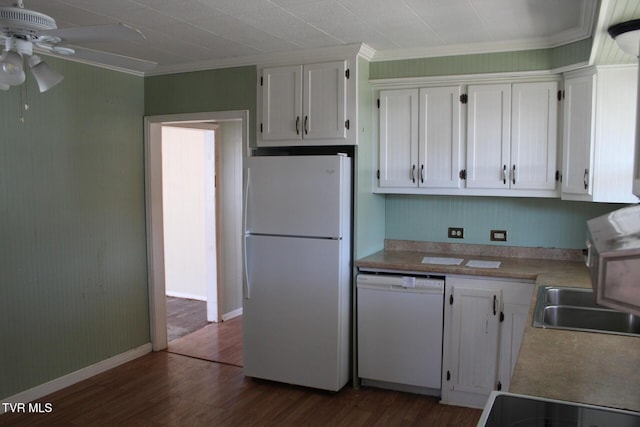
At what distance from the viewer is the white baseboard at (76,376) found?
11.3 ft

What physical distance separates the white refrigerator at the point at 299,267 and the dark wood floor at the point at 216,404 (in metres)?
0.17

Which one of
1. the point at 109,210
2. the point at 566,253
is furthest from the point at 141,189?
the point at 566,253

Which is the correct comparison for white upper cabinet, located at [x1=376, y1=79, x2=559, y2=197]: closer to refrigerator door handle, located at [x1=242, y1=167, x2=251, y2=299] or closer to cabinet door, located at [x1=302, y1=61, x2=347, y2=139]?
cabinet door, located at [x1=302, y1=61, x2=347, y2=139]

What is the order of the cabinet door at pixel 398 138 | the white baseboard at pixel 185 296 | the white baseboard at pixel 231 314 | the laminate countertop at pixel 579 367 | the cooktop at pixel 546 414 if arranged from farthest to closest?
1. the white baseboard at pixel 185 296
2. the white baseboard at pixel 231 314
3. the cabinet door at pixel 398 138
4. the laminate countertop at pixel 579 367
5. the cooktop at pixel 546 414

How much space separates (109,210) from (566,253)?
335 cm

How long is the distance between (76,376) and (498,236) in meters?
3.20

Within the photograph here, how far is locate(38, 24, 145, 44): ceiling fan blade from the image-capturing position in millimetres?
1866

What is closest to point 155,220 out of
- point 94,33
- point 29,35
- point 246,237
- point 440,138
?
point 246,237

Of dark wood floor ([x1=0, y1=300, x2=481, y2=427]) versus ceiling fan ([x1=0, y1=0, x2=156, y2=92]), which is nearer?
ceiling fan ([x1=0, y1=0, x2=156, y2=92])

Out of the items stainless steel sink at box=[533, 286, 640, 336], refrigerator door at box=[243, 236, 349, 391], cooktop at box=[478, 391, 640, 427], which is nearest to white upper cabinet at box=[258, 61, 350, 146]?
refrigerator door at box=[243, 236, 349, 391]

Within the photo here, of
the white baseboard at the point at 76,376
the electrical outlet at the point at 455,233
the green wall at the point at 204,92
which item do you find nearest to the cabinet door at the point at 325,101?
the green wall at the point at 204,92

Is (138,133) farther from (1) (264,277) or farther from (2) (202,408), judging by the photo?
(2) (202,408)

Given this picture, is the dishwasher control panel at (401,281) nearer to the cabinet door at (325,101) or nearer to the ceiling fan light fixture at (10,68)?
the cabinet door at (325,101)

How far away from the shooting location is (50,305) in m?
3.61
